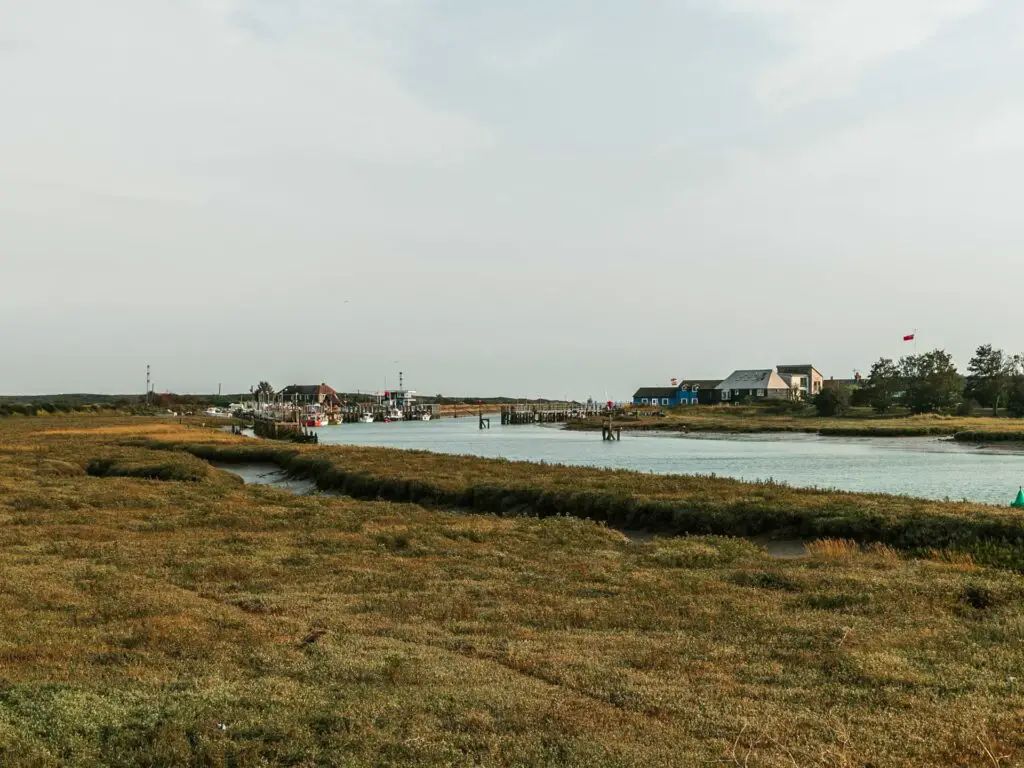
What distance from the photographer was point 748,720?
8789 mm

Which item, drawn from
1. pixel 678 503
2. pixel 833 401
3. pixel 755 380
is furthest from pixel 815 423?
pixel 678 503

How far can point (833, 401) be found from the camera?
12938 cm

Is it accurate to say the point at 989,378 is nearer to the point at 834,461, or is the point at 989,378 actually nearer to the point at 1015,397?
the point at 1015,397

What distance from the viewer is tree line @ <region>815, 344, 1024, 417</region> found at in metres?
122

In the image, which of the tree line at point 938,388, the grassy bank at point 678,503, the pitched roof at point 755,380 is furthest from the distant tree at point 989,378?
the grassy bank at point 678,503

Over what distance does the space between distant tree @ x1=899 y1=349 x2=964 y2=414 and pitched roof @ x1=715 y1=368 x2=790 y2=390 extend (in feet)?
106

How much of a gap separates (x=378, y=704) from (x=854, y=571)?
1161 cm

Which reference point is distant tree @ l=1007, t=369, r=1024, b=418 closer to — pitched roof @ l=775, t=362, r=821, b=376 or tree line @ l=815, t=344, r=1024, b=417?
tree line @ l=815, t=344, r=1024, b=417

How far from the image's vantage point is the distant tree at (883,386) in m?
129

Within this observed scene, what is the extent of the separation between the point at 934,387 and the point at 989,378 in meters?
12.2

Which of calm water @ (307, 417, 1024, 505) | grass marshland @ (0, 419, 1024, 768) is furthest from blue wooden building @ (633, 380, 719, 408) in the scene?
grass marshland @ (0, 419, 1024, 768)

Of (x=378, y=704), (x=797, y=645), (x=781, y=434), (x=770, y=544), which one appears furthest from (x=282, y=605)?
(x=781, y=434)

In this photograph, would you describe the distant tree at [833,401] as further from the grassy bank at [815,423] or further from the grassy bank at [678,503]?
the grassy bank at [678,503]

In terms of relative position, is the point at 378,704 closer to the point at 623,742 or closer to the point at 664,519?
the point at 623,742
